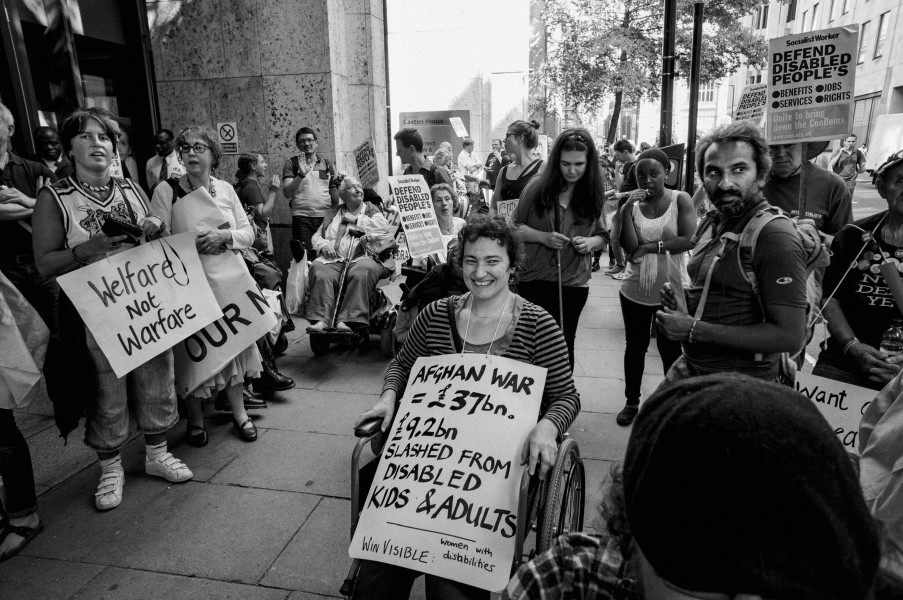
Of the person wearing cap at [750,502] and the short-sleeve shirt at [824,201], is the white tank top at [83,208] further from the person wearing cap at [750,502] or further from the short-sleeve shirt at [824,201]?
the short-sleeve shirt at [824,201]

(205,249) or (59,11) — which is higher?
(59,11)

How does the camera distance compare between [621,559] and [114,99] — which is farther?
[114,99]

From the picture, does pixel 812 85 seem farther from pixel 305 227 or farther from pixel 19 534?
pixel 305 227

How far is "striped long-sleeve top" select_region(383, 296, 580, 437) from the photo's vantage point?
94.7 inches

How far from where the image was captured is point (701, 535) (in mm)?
687

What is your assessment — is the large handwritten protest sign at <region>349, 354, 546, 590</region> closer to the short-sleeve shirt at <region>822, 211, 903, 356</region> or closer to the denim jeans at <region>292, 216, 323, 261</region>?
the short-sleeve shirt at <region>822, 211, 903, 356</region>

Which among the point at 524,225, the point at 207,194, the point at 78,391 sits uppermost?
the point at 207,194

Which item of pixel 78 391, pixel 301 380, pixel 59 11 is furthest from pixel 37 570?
pixel 59 11

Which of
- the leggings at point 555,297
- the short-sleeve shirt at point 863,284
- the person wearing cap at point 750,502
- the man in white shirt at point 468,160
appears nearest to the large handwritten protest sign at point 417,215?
the leggings at point 555,297

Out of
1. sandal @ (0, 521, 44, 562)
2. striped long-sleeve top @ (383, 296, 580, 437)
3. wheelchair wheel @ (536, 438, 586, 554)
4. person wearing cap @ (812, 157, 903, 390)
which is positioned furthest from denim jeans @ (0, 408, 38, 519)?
person wearing cap @ (812, 157, 903, 390)

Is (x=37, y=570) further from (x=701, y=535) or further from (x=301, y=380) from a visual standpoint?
(x=701, y=535)

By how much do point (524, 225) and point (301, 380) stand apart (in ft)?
8.15

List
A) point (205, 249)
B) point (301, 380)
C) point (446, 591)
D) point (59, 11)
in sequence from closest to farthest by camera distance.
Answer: point (446, 591)
point (205, 249)
point (301, 380)
point (59, 11)

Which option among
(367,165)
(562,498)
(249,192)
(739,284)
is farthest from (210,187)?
(739,284)
